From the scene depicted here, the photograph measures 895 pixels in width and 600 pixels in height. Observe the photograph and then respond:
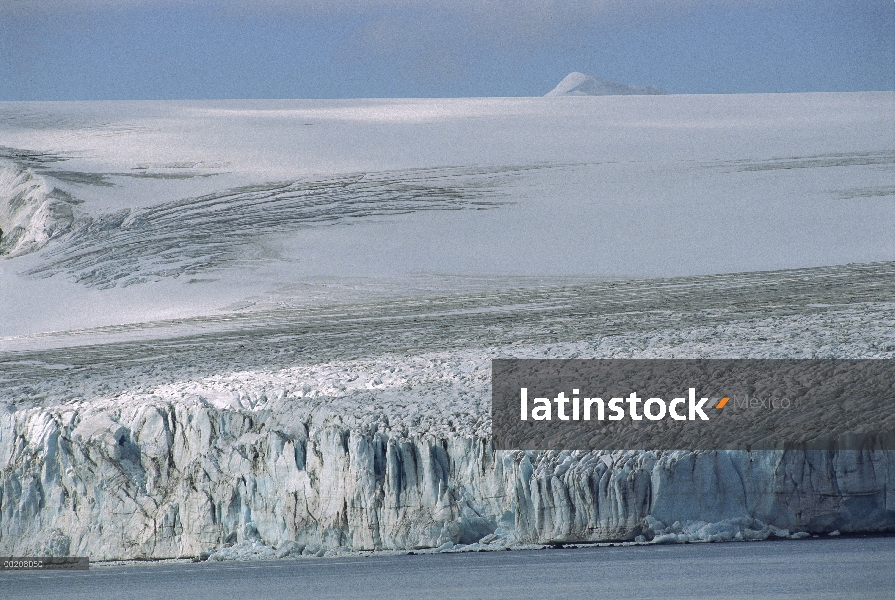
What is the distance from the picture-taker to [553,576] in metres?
9.12

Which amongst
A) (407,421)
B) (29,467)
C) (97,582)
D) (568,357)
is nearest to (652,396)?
(568,357)

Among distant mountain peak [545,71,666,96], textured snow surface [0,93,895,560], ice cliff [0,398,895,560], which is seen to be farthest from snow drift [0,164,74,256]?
distant mountain peak [545,71,666,96]

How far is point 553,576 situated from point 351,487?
210 cm

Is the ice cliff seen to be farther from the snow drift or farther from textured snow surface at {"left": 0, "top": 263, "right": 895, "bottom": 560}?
the snow drift

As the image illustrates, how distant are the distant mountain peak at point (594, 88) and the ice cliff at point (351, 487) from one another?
2530 inches

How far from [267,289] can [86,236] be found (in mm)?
4284

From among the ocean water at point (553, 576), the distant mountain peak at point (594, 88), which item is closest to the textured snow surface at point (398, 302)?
the ocean water at point (553, 576)

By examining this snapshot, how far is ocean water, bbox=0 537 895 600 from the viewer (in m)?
8.58

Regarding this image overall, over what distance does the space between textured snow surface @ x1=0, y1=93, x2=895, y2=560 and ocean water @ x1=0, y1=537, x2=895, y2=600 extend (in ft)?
0.67

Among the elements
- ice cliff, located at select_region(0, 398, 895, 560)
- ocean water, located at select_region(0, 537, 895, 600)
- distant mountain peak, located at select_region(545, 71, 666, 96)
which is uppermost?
distant mountain peak, located at select_region(545, 71, 666, 96)

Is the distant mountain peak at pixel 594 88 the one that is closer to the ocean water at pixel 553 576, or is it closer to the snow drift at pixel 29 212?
the snow drift at pixel 29 212

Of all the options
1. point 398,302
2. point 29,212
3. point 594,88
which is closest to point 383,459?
point 398,302

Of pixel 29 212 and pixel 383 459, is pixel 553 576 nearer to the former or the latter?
pixel 383 459

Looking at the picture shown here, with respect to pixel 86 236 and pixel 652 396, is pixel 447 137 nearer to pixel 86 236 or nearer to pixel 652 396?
pixel 86 236
